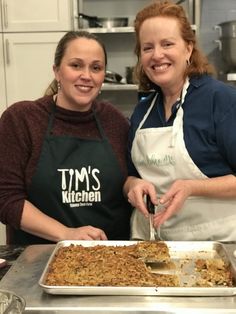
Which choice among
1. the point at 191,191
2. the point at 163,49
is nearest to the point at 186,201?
the point at 191,191

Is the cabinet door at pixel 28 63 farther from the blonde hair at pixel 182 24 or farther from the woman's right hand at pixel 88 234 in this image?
the woman's right hand at pixel 88 234

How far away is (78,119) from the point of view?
154 cm

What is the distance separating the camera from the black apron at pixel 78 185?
146 centimetres

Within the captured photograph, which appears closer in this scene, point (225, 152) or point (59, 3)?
point (225, 152)

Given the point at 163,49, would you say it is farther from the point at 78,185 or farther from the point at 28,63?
the point at 28,63

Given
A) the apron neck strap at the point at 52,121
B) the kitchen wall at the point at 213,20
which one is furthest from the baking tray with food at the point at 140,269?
the kitchen wall at the point at 213,20

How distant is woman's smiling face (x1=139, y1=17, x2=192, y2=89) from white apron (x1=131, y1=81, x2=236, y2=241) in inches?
2.8

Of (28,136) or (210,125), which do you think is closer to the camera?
(210,125)

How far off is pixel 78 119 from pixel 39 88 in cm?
135

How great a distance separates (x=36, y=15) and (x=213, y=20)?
1.22m

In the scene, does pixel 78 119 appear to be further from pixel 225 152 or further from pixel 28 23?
pixel 28 23

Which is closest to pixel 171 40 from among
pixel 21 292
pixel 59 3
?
pixel 21 292

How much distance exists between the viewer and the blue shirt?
50.3 inches

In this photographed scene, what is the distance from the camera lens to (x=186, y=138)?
134cm
